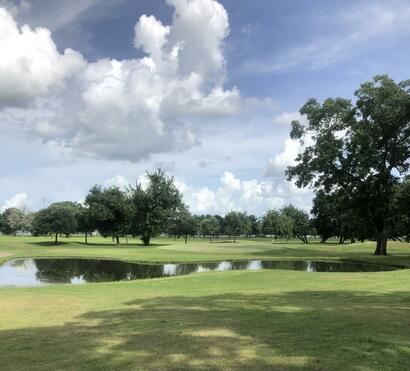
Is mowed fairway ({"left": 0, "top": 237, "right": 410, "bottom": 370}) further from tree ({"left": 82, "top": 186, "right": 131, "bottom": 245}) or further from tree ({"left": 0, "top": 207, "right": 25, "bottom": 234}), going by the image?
tree ({"left": 0, "top": 207, "right": 25, "bottom": 234})

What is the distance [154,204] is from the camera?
93.0 meters

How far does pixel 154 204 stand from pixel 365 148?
170 ft

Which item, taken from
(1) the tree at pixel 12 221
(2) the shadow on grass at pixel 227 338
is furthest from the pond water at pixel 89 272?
(1) the tree at pixel 12 221

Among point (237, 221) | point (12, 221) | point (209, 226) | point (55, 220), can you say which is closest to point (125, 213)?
point (55, 220)

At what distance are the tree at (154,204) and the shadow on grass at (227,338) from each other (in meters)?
77.6

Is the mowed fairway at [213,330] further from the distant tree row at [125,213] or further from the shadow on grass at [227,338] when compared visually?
the distant tree row at [125,213]

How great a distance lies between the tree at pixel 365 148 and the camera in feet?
159

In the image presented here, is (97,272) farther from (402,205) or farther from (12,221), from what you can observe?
(12,221)

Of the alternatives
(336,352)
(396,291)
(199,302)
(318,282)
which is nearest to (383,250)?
(318,282)

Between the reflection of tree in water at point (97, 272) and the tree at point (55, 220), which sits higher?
the tree at point (55, 220)

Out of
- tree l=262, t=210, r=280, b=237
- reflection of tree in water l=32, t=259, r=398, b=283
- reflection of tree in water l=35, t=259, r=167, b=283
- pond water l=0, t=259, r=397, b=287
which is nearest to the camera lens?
pond water l=0, t=259, r=397, b=287

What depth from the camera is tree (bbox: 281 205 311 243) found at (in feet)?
451

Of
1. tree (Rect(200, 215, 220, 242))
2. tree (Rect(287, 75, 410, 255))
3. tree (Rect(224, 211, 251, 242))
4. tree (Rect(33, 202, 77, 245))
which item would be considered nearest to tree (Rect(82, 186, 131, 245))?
tree (Rect(33, 202, 77, 245))

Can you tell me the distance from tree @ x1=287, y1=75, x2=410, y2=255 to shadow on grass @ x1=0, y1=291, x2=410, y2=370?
124ft
